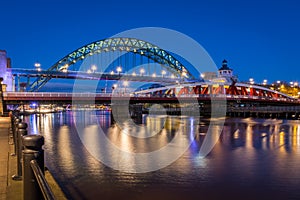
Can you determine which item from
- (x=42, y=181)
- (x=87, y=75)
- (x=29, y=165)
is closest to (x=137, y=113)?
(x=87, y=75)

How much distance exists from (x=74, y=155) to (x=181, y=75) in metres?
114

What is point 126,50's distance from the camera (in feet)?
407

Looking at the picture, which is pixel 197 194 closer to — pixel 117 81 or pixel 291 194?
pixel 291 194

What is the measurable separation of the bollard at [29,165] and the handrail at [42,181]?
10 cm

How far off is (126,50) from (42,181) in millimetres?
122434

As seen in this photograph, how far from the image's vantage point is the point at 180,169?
14875 millimetres

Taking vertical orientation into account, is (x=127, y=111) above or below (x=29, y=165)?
below

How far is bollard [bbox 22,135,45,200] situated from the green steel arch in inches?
4000

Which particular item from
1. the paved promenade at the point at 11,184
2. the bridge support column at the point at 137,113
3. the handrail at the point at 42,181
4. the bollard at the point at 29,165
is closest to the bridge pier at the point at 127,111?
the bridge support column at the point at 137,113

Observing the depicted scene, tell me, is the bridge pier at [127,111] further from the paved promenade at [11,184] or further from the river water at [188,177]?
the paved promenade at [11,184]

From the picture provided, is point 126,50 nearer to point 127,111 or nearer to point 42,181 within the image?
point 127,111

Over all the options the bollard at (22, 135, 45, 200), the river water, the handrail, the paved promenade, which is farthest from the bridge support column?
the handrail

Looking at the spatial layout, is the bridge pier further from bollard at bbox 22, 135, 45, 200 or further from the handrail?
the handrail

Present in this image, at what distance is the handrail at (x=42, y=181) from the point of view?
2.94 m
